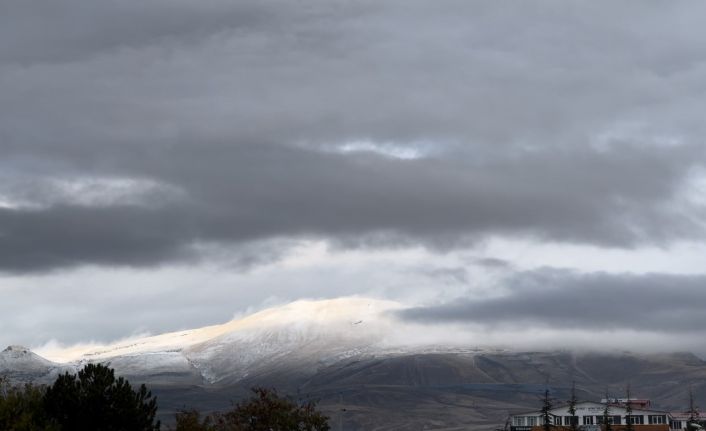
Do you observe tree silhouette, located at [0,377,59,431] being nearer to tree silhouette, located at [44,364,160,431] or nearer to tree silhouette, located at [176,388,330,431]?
tree silhouette, located at [44,364,160,431]

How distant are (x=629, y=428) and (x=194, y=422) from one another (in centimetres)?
7683

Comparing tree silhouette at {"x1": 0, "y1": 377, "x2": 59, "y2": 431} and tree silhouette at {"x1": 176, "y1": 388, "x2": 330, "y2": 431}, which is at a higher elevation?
tree silhouette at {"x1": 176, "y1": 388, "x2": 330, "y2": 431}

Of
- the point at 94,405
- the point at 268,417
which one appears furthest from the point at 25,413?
the point at 268,417

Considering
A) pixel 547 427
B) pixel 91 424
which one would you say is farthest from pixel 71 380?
pixel 547 427

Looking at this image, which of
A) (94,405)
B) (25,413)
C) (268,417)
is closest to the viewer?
(25,413)

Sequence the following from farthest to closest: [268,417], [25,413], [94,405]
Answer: [268,417] < [94,405] < [25,413]

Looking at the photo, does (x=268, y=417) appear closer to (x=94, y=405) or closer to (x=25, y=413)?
(x=94, y=405)

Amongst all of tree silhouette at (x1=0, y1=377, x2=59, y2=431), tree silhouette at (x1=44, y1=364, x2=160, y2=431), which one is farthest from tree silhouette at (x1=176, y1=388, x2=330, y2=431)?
tree silhouette at (x1=0, y1=377, x2=59, y2=431)

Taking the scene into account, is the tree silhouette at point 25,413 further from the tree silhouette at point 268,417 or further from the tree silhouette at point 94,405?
the tree silhouette at point 268,417

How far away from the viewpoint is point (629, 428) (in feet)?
633

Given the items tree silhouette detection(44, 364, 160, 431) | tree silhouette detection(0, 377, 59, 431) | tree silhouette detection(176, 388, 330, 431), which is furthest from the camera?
tree silhouette detection(176, 388, 330, 431)

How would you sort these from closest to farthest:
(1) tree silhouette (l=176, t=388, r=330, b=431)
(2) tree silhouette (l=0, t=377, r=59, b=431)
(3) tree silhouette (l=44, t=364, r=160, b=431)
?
(2) tree silhouette (l=0, t=377, r=59, b=431), (3) tree silhouette (l=44, t=364, r=160, b=431), (1) tree silhouette (l=176, t=388, r=330, b=431)

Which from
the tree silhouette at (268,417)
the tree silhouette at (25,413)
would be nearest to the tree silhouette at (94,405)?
the tree silhouette at (25,413)

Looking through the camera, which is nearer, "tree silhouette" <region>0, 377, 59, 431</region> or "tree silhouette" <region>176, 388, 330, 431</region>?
"tree silhouette" <region>0, 377, 59, 431</region>
